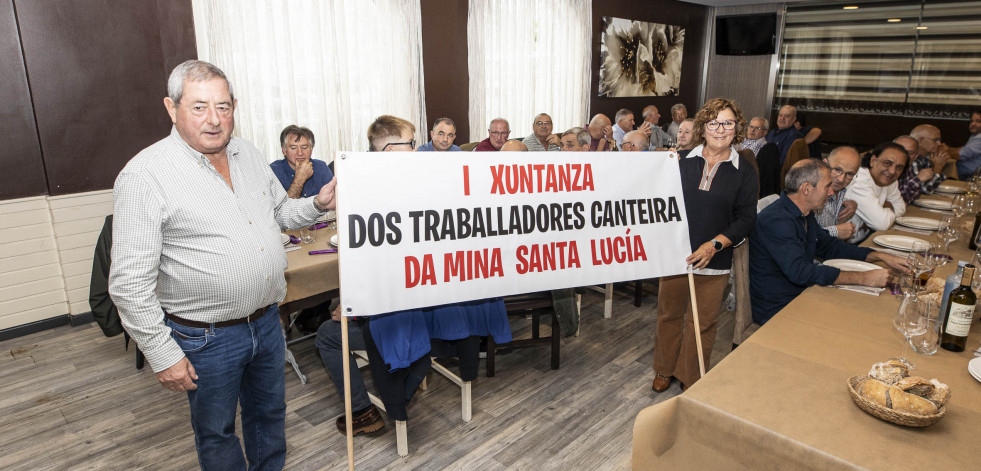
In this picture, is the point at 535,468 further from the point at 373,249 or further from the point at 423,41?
the point at 423,41

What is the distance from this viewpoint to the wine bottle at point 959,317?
5.58 ft

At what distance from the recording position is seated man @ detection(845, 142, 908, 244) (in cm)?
341

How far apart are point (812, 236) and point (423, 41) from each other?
13.9 ft

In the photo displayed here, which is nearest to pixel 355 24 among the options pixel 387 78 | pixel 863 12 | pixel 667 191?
pixel 387 78

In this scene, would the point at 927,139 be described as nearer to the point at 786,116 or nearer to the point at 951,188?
the point at 951,188

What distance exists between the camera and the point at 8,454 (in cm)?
247

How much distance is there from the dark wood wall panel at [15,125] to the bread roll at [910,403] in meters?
4.71

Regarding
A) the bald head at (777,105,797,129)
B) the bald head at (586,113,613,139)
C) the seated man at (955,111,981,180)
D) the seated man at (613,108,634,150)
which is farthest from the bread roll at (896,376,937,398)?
the bald head at (777,105,797,129)

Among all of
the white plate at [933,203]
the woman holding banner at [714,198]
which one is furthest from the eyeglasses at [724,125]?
the white plate at [933,203]

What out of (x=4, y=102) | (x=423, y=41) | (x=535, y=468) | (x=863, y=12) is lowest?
(x=535, y=468)

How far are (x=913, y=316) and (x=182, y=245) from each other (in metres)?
2.17

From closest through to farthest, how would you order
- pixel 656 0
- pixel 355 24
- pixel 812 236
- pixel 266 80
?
pixel 812 236 → pixel 266 80 → pixel 355 24 → pixel 656 0

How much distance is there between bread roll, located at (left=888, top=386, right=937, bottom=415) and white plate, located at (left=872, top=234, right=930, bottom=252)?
1956mm

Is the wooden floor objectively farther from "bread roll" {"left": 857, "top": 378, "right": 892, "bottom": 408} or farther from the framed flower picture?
the framed flower picture
